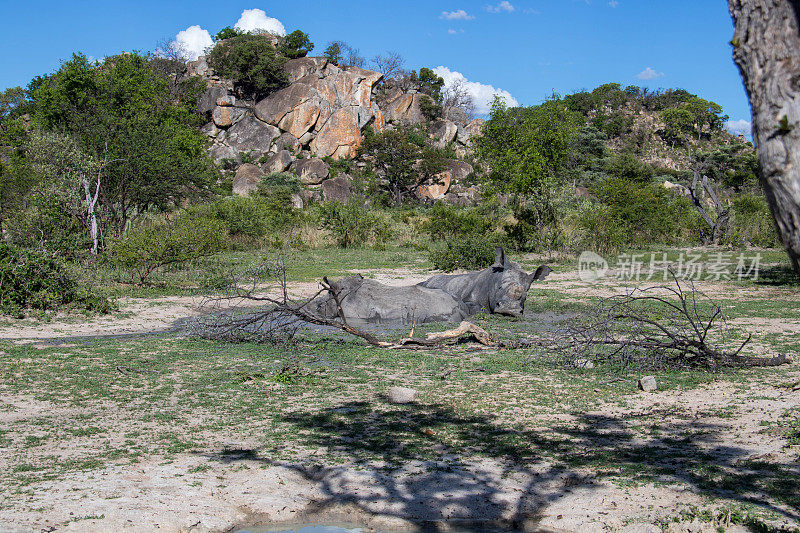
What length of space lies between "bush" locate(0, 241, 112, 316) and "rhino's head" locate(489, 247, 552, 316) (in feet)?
20.1

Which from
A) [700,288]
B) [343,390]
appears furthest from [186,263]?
[700,288]

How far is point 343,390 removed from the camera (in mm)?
6227

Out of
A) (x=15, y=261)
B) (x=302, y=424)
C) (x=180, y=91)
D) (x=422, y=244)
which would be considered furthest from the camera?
(x=180, y=91)

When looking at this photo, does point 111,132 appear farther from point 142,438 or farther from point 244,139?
point 244,139

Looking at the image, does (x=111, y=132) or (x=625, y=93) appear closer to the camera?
(x=111, y=132)

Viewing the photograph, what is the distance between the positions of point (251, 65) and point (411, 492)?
5127 centimetres

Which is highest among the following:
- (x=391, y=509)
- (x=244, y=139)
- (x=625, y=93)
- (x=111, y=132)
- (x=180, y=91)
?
(x=625, y=93)

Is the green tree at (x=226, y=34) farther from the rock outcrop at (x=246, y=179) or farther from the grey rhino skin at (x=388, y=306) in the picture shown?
the grey rhino skin at (x=388, y=306)

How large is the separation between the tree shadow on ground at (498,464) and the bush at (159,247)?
8741mm

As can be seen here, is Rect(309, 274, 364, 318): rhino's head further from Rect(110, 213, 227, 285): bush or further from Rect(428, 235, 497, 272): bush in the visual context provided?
Rect(428, 235, 497, 272): bush

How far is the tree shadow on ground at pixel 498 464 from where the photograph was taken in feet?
12.4

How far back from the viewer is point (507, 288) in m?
10.3

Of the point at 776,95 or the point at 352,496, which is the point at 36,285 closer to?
the point at 352,496

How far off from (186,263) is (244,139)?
1472 inches
